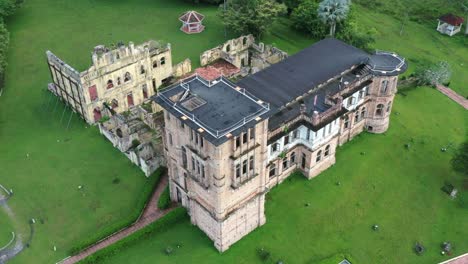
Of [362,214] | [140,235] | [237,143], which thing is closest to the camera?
[237,143]

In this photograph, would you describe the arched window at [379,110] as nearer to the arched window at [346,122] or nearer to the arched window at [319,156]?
the arched window at [346,122]

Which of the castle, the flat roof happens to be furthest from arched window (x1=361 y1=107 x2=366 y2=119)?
the flat roof

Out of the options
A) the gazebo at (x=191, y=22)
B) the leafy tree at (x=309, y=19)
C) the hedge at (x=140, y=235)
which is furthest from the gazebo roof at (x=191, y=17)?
the hedge at (x=140, y=235)

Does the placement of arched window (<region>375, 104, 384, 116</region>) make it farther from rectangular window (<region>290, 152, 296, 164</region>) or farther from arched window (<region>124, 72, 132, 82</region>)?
arched window (<region>124, 72, 132, 82</region>)

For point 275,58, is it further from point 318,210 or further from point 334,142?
point 318,210

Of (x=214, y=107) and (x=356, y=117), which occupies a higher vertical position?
(x=214, y=107)

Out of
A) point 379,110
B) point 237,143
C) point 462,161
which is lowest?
point 462,161

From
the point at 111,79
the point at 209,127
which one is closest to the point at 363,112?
the point at 209,127

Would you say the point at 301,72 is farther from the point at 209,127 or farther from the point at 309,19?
the point at 309,19
